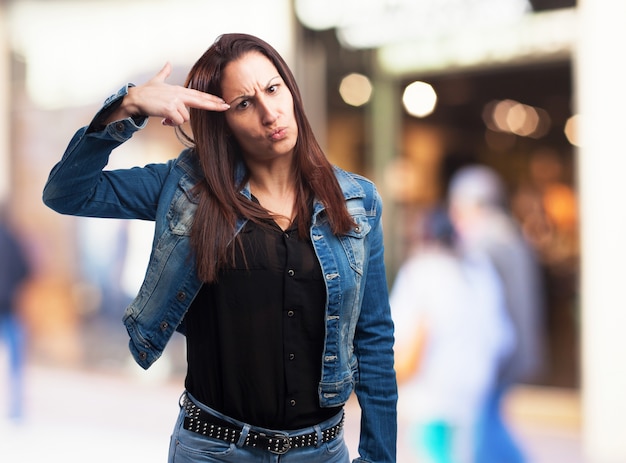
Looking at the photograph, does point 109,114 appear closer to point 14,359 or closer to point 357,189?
point 357,189

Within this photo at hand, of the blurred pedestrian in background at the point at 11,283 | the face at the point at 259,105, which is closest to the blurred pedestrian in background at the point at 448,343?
the face at the point at 259,105

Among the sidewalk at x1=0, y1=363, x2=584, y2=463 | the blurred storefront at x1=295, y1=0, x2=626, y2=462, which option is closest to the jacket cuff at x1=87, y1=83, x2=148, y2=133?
the sidewalk at x1=0, y1=363, x2=584, y2=463

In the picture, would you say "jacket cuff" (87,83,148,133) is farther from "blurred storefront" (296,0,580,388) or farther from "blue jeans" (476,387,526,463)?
"blurred storefront" (296,0,580,388)

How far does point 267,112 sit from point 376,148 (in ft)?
14.4

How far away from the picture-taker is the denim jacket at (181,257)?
74.4 inches

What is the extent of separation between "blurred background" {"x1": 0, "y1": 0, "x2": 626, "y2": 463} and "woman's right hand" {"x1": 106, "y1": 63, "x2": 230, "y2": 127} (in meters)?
3.90

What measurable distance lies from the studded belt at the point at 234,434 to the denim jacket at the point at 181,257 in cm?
12

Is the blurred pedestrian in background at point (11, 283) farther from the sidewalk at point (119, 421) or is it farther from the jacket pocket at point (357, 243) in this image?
the jacket pocket at point (357, 243)

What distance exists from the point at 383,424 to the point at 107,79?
580 centimetres

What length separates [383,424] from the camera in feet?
7.05

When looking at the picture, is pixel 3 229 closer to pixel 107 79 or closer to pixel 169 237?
pixel 107 79

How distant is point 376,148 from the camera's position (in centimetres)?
634

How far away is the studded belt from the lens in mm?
1958

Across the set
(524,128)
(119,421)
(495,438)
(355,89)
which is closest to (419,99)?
(355,89)
